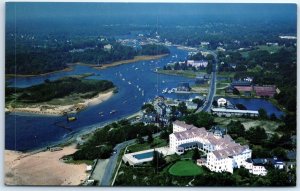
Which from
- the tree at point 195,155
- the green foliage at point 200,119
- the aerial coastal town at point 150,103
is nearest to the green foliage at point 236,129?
the aerial coastal town at point 150,103

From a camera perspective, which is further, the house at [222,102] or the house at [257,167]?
the house at [222,102]

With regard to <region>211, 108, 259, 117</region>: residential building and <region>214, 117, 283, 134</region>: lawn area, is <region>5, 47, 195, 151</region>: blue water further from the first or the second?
<region>214, 117, 283, 134</region>: lawn area

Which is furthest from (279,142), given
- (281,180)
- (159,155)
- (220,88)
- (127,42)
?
(127,42)

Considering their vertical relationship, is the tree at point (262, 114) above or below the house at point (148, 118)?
above

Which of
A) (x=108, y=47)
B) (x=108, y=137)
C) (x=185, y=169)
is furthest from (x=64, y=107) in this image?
(x=185, y=169)

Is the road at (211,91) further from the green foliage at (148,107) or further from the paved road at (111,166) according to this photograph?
the paved road at (111,166)

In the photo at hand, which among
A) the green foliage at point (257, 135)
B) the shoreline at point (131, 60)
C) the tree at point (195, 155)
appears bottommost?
the tree at point (195, 155)
